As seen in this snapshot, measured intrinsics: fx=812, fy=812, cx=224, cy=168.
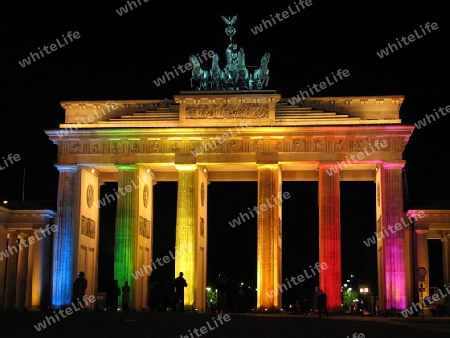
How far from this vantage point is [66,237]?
59.0m

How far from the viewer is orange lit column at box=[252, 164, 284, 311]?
57.0 metres

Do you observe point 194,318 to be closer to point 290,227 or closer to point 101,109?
point 101,109

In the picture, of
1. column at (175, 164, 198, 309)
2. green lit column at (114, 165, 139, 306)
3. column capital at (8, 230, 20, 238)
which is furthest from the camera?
column capital at (8, 230, 20, 238)

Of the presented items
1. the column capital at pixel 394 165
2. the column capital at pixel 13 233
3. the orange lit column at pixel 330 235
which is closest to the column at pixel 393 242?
the column capital at pixel 394 165

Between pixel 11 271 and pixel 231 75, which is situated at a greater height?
pixel 231 75

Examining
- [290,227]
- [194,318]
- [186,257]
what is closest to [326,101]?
[186,257]

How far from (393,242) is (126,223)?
19179mm

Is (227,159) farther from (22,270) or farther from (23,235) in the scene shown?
(22,270)

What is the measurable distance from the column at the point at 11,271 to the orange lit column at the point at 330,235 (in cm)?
2456

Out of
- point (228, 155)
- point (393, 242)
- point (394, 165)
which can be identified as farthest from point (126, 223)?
point (394, 165)

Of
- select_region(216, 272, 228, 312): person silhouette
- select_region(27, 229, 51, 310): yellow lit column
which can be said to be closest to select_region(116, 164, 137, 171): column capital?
select_region(27, 229, 51, 310): yellow lit column

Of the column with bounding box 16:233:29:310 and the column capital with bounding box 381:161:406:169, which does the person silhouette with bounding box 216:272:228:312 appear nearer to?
the column capital with bounding box 381:161:406:169

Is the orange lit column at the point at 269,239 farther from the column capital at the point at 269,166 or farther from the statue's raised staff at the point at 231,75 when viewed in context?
the statue's raised staff at the point at 231,75

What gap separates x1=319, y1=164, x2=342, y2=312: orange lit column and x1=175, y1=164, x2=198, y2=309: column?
9139 millimetres
